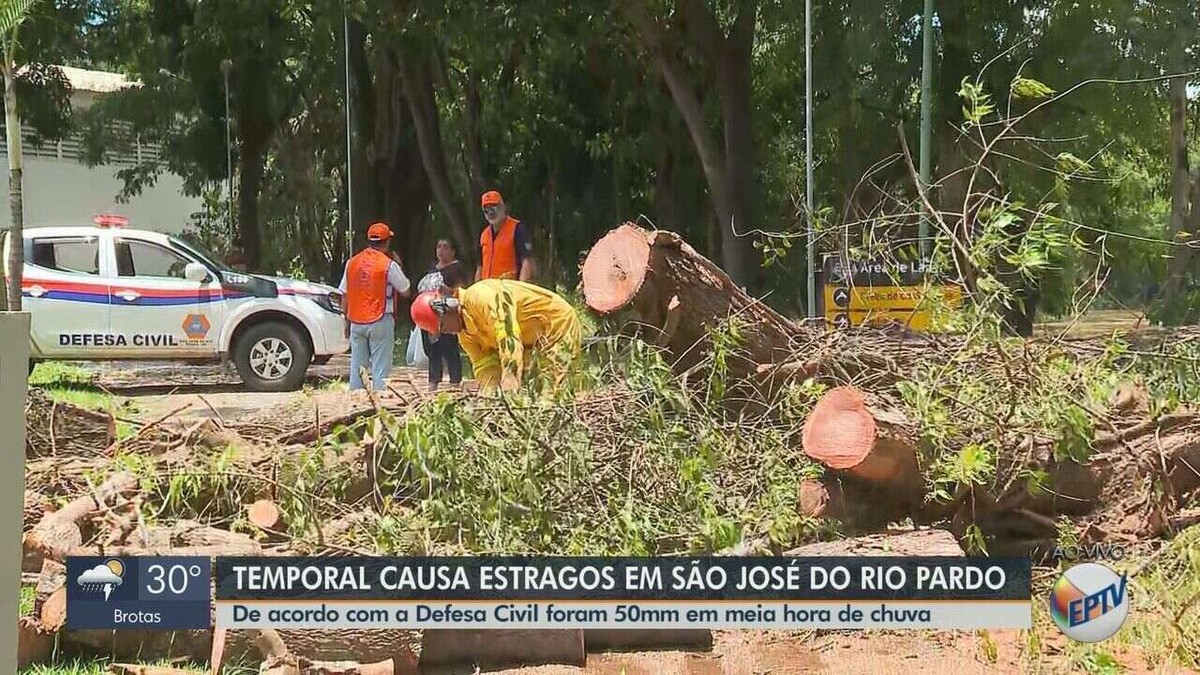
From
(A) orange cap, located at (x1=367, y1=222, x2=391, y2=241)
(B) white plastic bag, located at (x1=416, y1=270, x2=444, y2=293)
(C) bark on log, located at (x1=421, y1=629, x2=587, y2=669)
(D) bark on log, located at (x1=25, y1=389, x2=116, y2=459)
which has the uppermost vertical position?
(A) orange cap, located at (x1=367, y1=222, x2=391, y2=241)

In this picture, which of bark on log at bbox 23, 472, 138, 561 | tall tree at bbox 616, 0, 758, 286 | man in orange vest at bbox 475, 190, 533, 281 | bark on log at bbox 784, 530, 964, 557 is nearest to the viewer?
bark on log at bbox 784, 530, 964, 557

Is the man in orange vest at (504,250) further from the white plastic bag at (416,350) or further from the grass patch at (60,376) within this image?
the grass patch at (60,376)

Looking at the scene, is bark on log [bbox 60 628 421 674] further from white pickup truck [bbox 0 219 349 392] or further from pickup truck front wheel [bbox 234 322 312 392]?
pickup truck front wheel [bbox 234 322 312 392]

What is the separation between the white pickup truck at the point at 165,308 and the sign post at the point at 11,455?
3138 millimetres

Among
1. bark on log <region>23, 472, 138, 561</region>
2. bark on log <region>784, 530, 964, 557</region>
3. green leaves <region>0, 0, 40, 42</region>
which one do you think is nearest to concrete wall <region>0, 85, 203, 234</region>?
green leaves <region>0, 0, 40, 42</region>

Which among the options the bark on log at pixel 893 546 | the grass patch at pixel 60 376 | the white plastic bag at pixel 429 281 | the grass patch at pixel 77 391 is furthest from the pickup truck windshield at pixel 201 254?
the bark on log at pixel 893 546

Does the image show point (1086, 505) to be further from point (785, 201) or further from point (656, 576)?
point (785, 201)

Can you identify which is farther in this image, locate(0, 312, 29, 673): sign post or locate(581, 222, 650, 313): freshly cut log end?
locate(581, 222, 650, 313): freshly cut log end

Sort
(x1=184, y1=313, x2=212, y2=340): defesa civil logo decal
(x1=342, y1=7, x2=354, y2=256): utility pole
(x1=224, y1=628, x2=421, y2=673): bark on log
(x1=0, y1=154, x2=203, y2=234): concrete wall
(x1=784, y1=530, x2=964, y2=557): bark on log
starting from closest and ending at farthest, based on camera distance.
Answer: (x1=224, y1=628, x2=421, y2=673): bark on log, (x1=784, y1=530, x2=964, y2=557): bark on log, (x1=0, y1=154, x2=203, y2=234): concrete wall, (x1=342, y1=7, x2=354, y2=256): utility pole, (x1=184, y1=313, x2=212, y2=340): defesa civil logo decal

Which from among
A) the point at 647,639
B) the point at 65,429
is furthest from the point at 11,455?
the point at 65,429

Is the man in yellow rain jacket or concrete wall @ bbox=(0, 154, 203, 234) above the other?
concrete wall @ bbox=(0, 154, 203, 234)

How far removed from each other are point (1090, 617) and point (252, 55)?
7495 millimetres

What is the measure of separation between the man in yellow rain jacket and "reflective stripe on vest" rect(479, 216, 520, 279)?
0.73m

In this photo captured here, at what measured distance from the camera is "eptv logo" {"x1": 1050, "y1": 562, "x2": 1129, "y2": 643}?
140 inches
